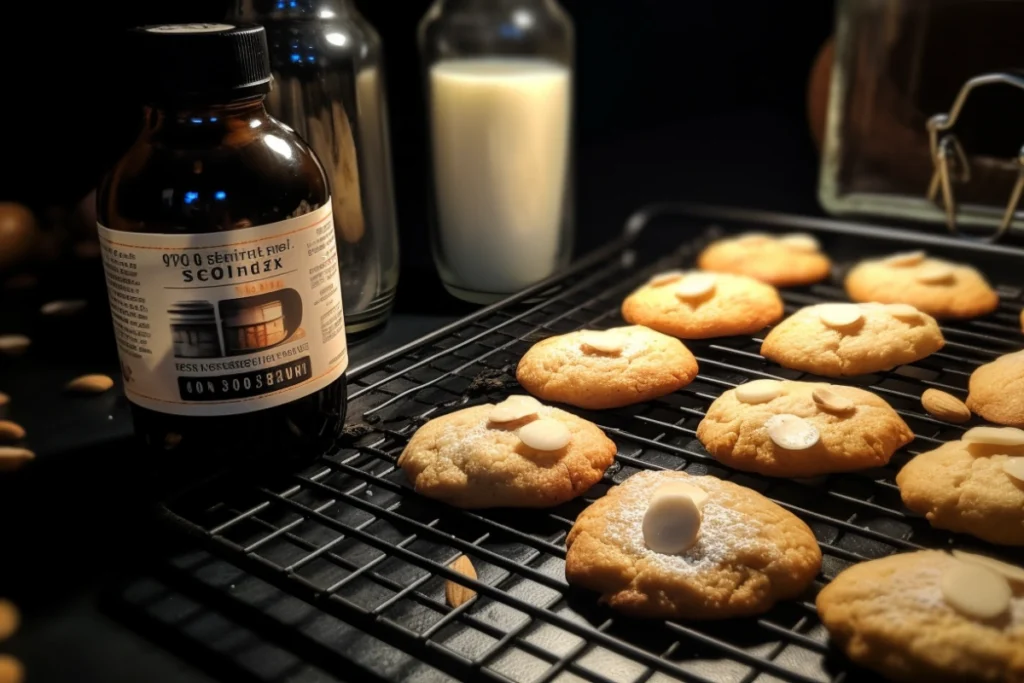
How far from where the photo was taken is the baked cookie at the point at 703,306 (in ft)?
3.31

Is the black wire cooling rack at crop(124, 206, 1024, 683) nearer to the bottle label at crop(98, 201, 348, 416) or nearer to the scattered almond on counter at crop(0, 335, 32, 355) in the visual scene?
the bottle label at crop(98, 201, 348, 416)

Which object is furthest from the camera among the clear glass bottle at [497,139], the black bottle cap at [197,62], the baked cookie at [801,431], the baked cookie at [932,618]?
the clear glass bottle at [497,139]

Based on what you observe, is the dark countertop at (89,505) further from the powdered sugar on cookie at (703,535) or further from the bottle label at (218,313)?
the powdered sugar on cookie at (703,535)

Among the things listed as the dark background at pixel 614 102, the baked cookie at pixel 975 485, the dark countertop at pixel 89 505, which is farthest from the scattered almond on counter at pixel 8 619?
the dark background at pixel 614 102

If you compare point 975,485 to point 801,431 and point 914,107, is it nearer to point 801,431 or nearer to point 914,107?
point 801,431

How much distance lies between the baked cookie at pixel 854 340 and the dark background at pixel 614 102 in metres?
0.51

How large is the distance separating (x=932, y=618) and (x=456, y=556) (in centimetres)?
31

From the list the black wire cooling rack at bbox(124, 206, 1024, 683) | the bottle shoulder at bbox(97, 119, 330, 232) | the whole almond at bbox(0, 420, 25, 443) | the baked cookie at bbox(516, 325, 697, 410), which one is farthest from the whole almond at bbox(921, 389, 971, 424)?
the whole almond at bbox(0, 420, 25, 443)

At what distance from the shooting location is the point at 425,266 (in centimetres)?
132

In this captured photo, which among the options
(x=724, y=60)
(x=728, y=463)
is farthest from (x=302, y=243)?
(x=724, y=60)

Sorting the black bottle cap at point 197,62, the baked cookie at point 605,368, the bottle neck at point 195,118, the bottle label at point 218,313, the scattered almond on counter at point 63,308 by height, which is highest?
the black bottle cap at point 197,62

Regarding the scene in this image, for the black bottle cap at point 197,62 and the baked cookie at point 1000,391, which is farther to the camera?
the baked cookie at point 1000,391

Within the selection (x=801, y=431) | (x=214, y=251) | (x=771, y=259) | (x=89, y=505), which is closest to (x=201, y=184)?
(x=214, y=251)

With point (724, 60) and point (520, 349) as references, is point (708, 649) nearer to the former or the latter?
point (520, 349)
